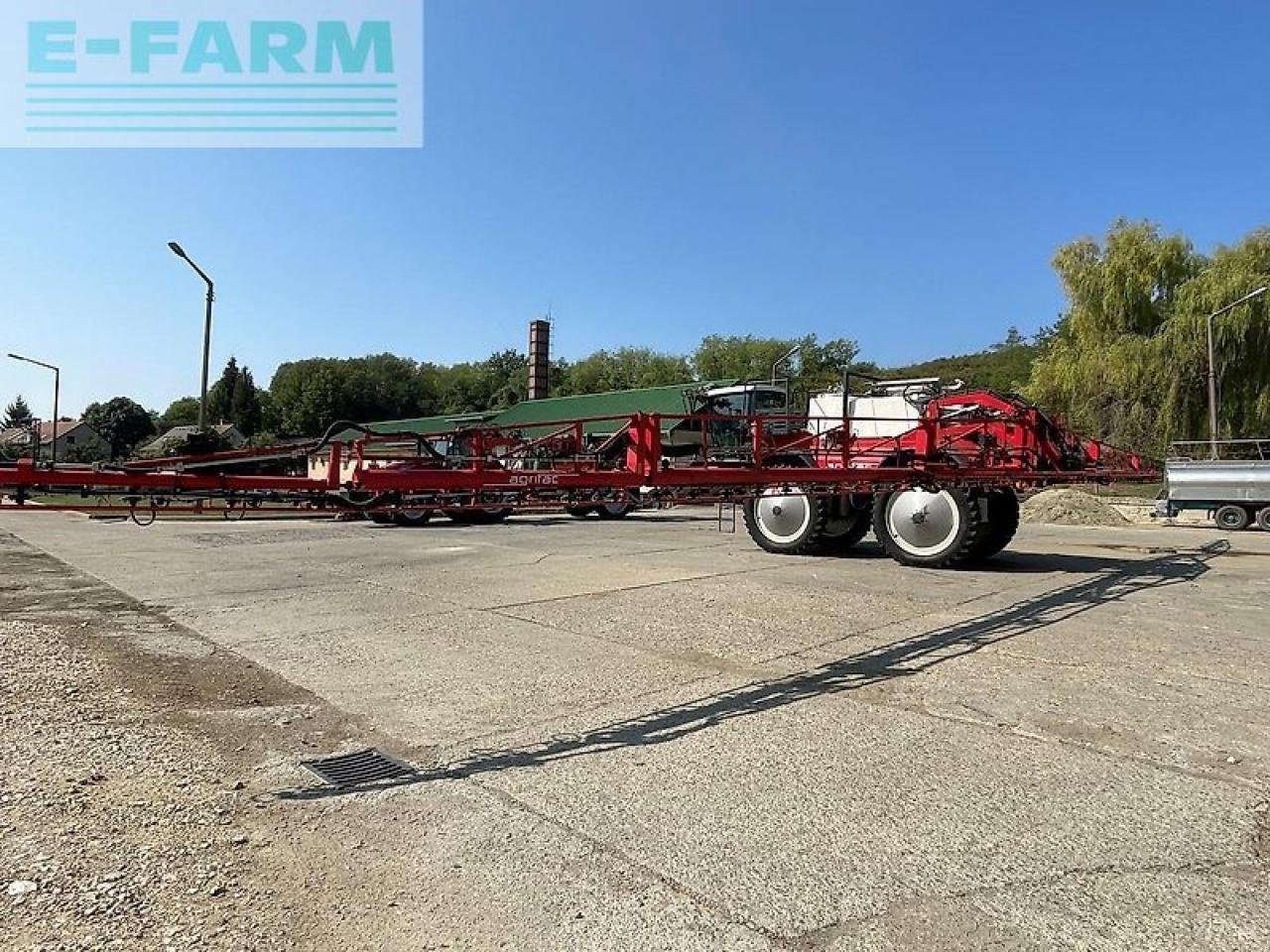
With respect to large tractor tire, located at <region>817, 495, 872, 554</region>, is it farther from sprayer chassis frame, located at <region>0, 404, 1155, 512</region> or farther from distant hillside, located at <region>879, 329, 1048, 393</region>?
distant hillside, located at <region>879, 329, 1048, 393</region>

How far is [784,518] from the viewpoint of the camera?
44.3 ft

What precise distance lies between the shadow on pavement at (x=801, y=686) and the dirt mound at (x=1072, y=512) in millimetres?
13733

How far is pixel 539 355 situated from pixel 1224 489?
50242 mm

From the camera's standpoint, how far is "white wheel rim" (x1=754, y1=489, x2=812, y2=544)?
13.2m

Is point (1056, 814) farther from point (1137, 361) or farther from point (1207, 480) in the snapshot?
point (1137, 361)

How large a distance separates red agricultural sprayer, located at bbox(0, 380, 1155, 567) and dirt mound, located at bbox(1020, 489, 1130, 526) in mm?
8358

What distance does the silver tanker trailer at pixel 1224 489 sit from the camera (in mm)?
19797

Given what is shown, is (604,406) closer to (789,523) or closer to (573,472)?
(789,523)

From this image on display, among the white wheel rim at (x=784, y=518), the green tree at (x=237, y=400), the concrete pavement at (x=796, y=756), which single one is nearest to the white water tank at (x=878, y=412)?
the white wheel rim at (x=784, y=518)

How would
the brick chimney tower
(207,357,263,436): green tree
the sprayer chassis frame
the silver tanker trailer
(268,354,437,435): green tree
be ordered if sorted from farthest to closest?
1. (207,357,263,436): green tree
2. (268,354,437,435): green tree
3. the brick chimney tower
4. the silver tanker trailer
5. the sprayer chassis frame

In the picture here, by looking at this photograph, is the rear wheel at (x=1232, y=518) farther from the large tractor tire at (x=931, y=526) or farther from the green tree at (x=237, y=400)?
the green tree at (x=237, y=400)

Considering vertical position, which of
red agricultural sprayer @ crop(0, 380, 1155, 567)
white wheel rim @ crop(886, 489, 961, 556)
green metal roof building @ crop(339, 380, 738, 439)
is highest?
green metal roof building @ crop(339, 380, 738, 439)

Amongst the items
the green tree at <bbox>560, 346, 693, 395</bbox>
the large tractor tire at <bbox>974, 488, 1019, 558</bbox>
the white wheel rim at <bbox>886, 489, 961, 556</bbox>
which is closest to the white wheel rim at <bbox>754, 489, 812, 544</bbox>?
the white wheel rim at <bbox>886, 489, 961, 556</bbox>

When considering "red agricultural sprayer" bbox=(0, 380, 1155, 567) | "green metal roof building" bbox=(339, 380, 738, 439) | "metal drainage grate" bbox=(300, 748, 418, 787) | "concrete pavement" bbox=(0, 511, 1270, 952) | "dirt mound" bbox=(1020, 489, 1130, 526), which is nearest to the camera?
"concrete pavement" bbox=(0, 511, 1270, 952)
